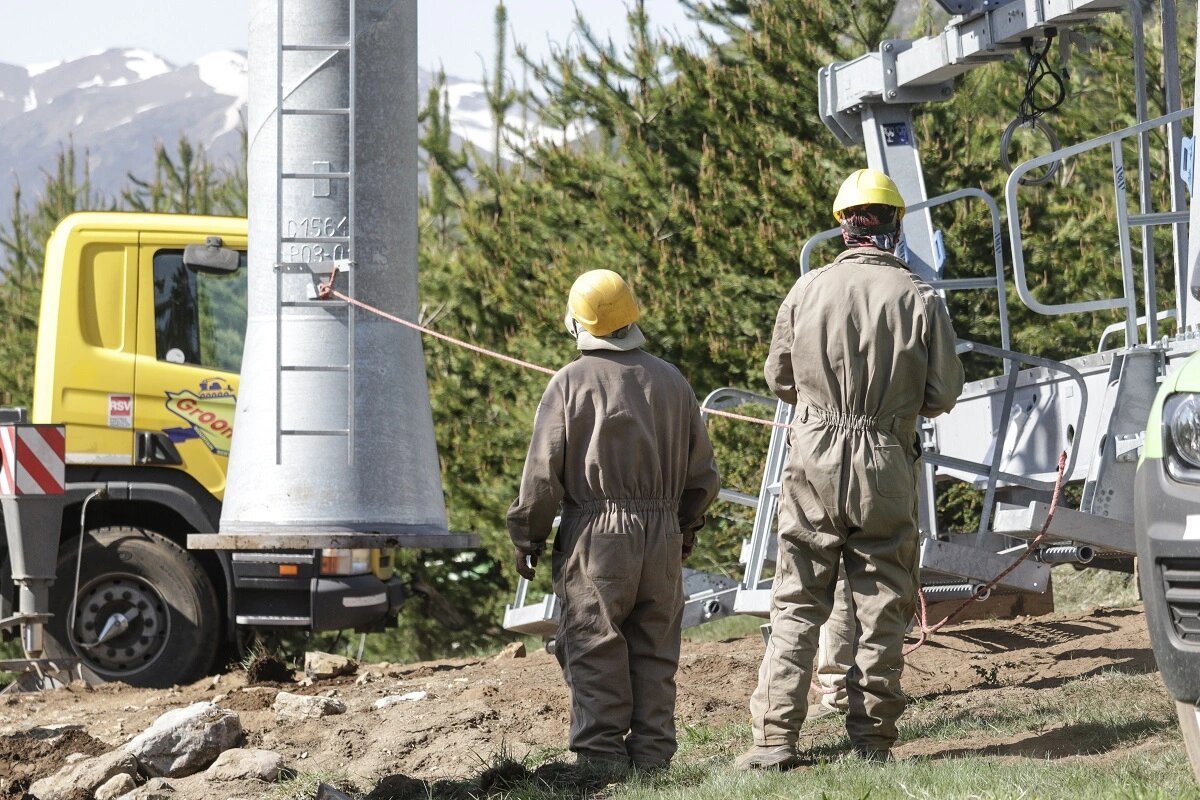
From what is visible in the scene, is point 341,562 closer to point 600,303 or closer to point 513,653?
point 513,653

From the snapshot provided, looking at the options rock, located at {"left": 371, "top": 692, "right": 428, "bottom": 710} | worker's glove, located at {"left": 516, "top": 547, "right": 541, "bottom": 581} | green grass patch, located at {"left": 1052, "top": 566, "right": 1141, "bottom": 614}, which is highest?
worker's glove, located at {"left": 516, "top": 547, "right": 541, "bottom": 581}

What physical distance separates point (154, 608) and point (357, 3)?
3.70m

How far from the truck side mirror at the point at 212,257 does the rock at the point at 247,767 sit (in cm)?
397

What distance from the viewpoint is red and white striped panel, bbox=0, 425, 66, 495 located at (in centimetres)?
880

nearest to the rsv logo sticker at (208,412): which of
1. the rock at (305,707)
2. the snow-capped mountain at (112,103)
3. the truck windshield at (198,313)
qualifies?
the truck windshield at (198,313)

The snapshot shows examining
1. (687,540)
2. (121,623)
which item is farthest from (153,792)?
(121,623)

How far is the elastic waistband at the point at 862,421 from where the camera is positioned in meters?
5.17

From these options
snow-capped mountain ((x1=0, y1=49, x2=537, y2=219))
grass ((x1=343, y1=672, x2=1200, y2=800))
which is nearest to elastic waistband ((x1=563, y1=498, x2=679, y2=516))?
grass ((x1=343, y1=672, x2=1200, y2=800))

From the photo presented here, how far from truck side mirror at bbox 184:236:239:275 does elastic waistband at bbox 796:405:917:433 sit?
208 inches

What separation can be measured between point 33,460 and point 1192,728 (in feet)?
21.6

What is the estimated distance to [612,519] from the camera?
213 inches

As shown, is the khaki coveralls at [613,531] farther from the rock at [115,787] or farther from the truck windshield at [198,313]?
the truck windshield at [198,313]

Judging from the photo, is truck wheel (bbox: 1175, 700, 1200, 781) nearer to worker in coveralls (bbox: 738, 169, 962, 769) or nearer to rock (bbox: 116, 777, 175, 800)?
worker in coveralls (bbox: 738, 169, 962, 769)

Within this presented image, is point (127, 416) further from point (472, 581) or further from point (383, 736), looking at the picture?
point (472, 581)
